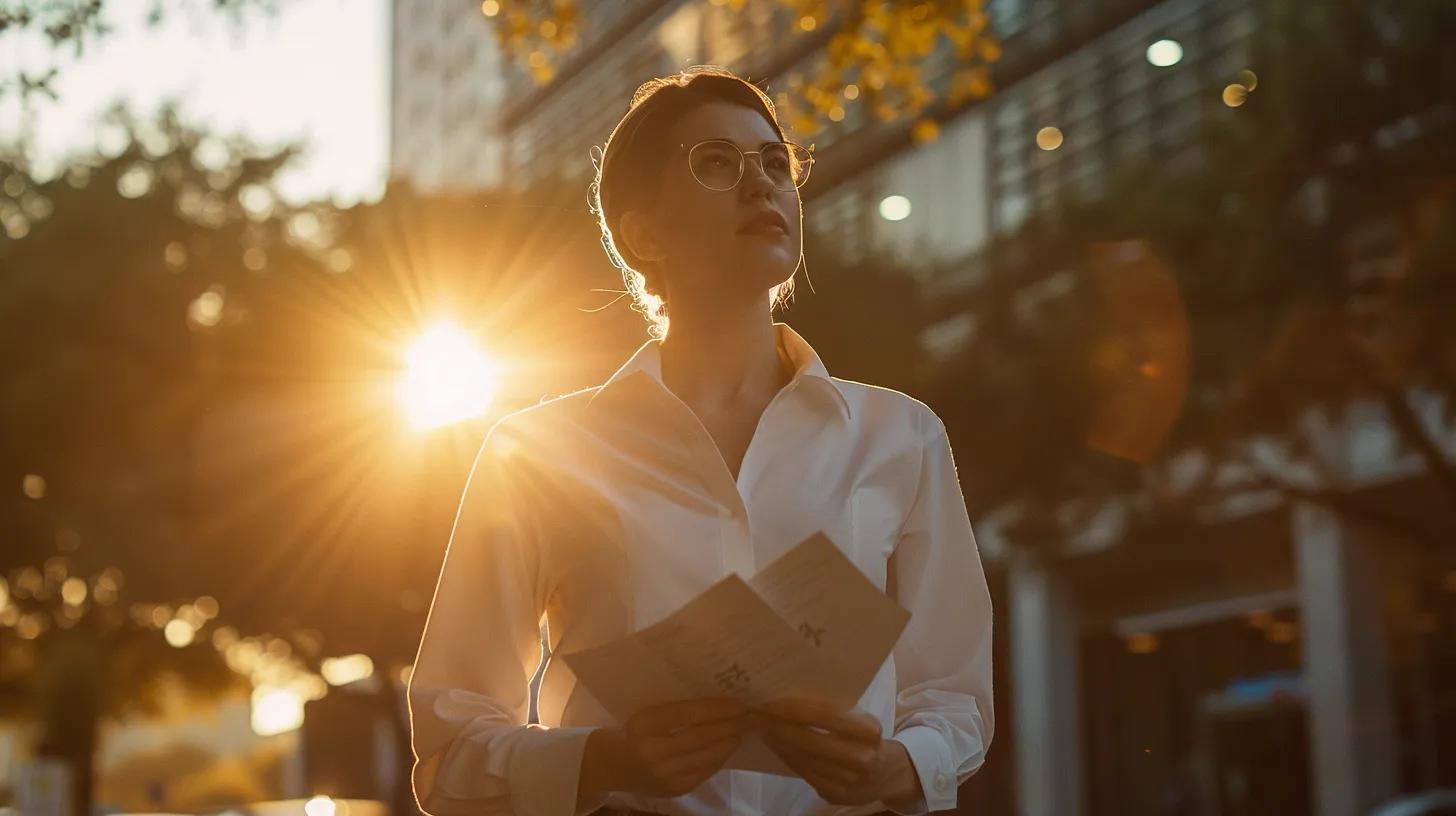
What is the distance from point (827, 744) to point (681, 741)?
0.17m

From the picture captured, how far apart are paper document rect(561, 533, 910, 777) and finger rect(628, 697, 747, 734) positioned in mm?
13

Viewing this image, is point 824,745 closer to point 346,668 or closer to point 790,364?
point 790,364

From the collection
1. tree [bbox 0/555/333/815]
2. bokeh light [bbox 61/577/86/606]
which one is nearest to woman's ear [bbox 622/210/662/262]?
tree [bbox 0/555/333/815]

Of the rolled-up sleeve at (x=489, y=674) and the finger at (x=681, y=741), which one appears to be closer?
the finger at (x=681, y=741)

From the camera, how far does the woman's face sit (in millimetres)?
2506

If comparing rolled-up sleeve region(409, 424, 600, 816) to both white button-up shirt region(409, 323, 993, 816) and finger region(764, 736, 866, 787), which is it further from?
finger region(764, 736, 866, 787)

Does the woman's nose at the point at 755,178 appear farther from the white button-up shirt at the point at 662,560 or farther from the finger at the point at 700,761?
the finger at the point at 700,761

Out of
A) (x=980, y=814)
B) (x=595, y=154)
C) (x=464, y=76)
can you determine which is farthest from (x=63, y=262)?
(x=464, y=76)

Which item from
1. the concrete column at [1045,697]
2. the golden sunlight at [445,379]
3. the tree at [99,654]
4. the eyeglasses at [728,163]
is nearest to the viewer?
the eyeglasses at [728,163]

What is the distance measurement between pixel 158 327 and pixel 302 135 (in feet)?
16.7

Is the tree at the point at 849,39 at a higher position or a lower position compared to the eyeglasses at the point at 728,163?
higher

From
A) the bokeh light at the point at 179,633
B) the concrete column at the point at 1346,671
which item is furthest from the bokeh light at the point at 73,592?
the concrete column at the point at 1346,671

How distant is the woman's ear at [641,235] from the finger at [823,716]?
0.85 meters

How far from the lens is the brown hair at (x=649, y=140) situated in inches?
104
